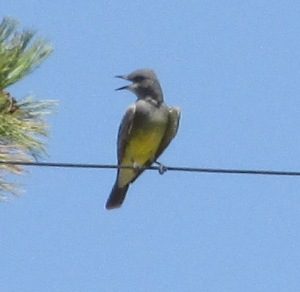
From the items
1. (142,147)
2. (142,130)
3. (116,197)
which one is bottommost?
(116,197)

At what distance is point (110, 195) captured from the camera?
872 centimetres

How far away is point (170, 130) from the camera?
8.49m

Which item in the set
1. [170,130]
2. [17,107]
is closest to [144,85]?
[170,130]

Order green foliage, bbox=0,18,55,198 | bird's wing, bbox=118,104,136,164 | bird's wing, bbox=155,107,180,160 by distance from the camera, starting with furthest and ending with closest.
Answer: bird's wing, bbox=155,107,180,160 → bird's wing, bbox=118,104,136,164 → green foliage, bbox=0,18,55,198

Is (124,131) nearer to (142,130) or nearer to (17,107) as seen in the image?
(142,130)

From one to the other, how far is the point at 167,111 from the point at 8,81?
3.86 metres

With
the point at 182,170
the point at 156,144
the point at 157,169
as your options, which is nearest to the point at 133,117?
the point at 156,144

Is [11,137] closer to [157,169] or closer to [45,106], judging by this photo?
[45,106]

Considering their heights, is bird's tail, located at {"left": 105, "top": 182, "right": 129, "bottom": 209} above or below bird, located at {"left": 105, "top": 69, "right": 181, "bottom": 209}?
below

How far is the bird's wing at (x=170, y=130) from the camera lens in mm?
8484

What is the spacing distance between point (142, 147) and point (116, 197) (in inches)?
21.1

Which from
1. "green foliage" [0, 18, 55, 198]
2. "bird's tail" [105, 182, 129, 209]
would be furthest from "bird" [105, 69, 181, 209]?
"green foliage" [0, 18, 55, 198]

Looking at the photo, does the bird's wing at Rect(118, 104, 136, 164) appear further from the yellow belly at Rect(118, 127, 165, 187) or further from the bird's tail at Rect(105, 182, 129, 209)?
the bird's tail at Rect(105, 182, 129, 209)

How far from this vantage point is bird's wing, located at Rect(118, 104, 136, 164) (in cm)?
833
